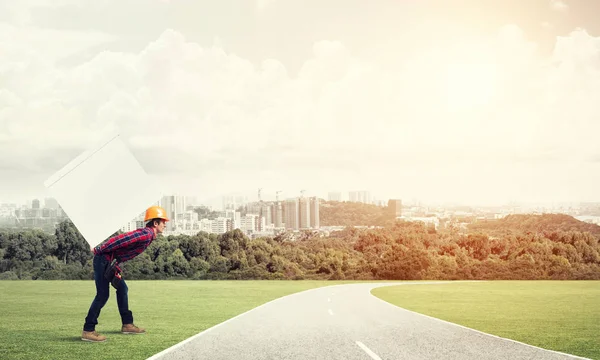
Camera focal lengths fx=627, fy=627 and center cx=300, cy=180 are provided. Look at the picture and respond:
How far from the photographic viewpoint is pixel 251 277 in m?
68.4

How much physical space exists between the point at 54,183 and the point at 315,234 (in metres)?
63.8

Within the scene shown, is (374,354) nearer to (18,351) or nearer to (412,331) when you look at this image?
(412,331)

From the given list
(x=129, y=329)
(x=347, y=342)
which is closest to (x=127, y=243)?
(x=129, y=329)

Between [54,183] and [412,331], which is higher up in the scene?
[54,183]

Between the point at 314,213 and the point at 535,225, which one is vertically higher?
the point at 314,213

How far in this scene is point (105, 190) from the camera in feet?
41.9

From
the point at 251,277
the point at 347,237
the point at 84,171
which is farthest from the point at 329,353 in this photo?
the point at 347,237

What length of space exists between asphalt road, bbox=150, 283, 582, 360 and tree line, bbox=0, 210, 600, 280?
49.0 meters

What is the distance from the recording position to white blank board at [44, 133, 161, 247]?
12422mm

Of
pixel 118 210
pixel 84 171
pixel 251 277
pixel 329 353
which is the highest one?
pixel 84 171

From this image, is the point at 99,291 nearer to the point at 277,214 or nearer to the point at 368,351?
the point at 368,351

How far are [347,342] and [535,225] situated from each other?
67.7 metres

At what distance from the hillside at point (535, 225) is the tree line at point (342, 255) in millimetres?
269

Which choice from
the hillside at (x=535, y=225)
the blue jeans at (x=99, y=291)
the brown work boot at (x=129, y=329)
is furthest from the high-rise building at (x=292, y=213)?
the blue jeans at (x=99, y=291)
